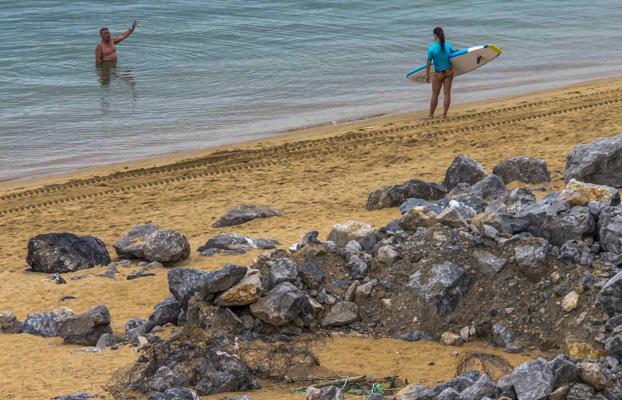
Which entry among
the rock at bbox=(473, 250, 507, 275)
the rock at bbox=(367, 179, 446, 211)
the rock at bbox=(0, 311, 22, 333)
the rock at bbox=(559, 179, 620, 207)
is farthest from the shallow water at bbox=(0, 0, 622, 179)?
the rock at bbox=(473, 250, 507, 275)

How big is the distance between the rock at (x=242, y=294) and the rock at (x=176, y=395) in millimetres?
1442

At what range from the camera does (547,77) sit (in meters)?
21.1

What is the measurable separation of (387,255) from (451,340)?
90 cm

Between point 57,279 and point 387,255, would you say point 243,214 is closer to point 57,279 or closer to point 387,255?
point 57,279

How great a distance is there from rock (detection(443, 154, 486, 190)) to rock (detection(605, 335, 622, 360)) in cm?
469

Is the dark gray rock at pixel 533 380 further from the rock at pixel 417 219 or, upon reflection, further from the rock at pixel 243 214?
the rock at pixel 243 214

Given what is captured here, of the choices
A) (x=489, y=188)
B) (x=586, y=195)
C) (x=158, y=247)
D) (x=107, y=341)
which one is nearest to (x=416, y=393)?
(x=107, y=341)

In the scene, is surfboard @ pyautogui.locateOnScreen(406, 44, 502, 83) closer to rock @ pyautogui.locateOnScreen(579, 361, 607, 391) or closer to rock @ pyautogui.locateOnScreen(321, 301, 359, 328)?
rock @ pyautogui.locateOnScreen(321, 301, 359, 328)

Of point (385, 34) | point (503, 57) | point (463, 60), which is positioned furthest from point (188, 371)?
point (385, 34)

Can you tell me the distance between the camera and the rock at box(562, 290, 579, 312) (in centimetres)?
710

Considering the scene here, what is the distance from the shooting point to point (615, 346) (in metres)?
6.39

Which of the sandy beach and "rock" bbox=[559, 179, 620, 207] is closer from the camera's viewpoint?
the sandy beach

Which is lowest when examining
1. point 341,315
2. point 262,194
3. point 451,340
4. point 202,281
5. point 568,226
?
point 262,194

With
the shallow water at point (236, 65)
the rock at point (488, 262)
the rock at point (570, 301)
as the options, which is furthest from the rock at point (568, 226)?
the shallow water at point (236, 65)
